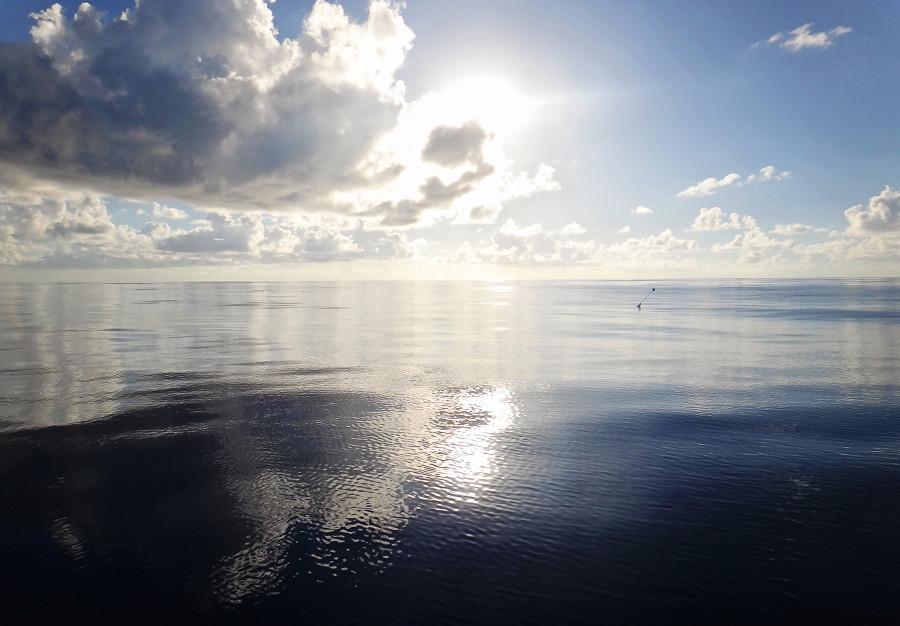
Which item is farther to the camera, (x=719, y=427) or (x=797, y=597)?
(x=719, y=427)

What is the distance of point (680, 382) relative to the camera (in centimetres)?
4684

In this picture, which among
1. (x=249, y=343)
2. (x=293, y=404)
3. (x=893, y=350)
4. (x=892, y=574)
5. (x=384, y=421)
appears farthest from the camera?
(x=249, y=343)

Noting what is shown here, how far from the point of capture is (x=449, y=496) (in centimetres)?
2402

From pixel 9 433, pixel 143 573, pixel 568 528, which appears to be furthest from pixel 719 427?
pixel 9 433

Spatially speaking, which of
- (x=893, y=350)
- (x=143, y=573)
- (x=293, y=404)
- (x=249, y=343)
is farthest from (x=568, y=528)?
(x=893, y=350)

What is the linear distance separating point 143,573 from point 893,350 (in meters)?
77.9

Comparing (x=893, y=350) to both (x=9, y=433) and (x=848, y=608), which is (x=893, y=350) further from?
(x=9, y=433)

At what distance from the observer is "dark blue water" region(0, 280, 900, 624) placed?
16.9 metres

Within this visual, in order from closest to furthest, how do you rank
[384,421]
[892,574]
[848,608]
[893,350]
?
[848,608] < [892,574] < [384,421] < [893,350]

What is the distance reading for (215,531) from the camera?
2058 centimetres

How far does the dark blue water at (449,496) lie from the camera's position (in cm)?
1692

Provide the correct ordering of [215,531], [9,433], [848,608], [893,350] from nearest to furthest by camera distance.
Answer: [848,608], [215,531], [9,433], [893,350]

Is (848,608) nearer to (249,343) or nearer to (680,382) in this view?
(680,382)

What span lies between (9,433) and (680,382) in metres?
47.3
